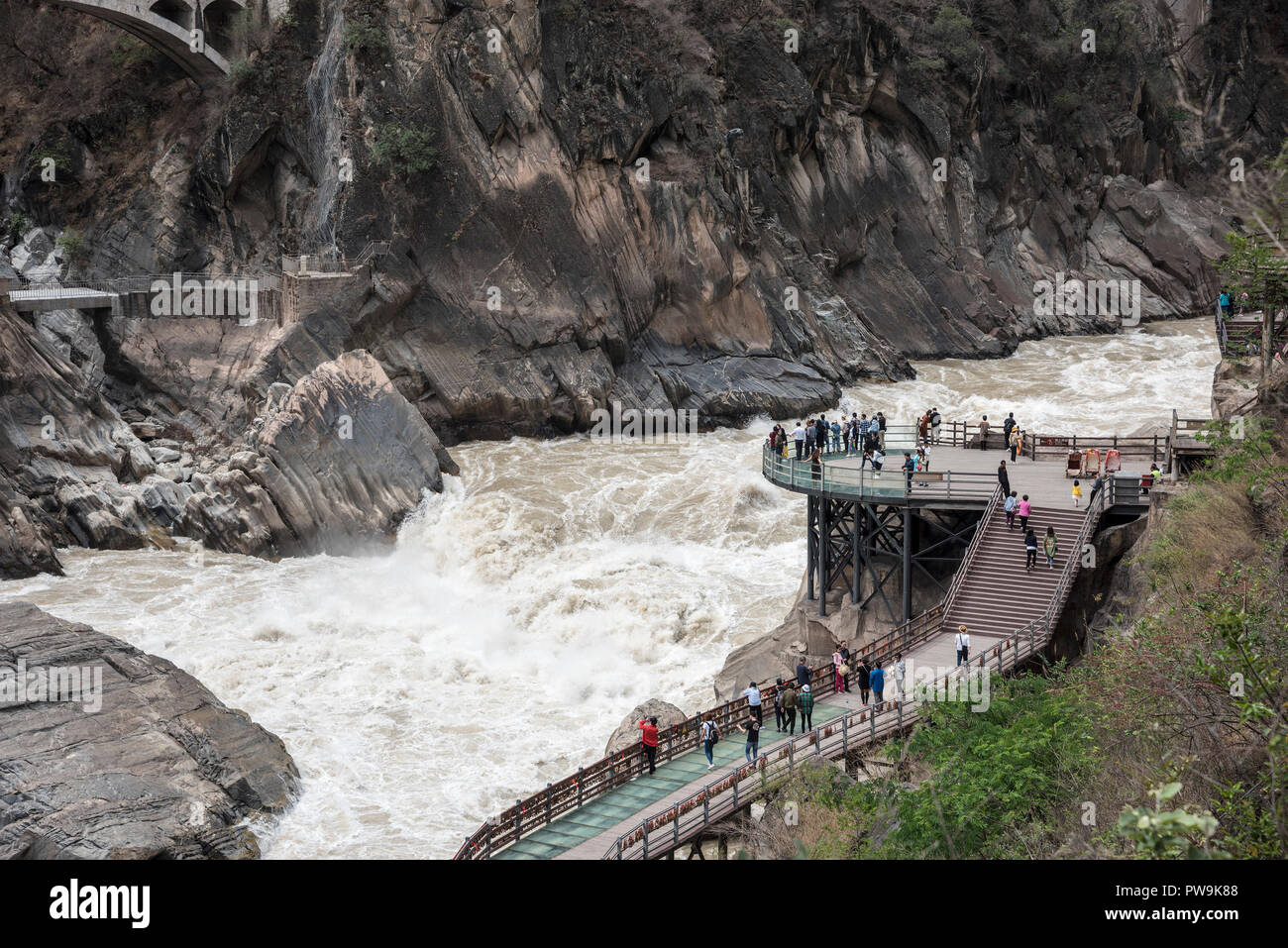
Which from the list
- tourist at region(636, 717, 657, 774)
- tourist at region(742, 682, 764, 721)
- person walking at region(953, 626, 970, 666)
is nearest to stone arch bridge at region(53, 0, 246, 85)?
tourist at region(742, 682, 764, 721)

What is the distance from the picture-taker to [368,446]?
4616 cm

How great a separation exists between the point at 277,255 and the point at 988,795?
46485 mm

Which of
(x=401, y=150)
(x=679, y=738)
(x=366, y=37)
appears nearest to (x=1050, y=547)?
(x=679, y=738)

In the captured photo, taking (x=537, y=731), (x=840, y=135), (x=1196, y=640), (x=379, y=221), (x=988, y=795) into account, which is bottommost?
(x=537, y=731)

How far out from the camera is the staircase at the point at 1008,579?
2616 cm

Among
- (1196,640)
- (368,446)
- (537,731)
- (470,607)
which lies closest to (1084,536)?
(1196,640)

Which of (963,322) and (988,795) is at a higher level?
(963,322)

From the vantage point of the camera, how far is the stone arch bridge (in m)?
59.4

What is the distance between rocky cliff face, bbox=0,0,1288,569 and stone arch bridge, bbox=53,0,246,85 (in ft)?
5.01

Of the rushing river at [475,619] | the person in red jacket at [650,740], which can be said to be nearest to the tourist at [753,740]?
the person in red jacket at [650,740]

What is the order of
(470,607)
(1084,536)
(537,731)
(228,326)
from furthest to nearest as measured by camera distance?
(228,326) < (470,607) < (537,731) < (1084,536)

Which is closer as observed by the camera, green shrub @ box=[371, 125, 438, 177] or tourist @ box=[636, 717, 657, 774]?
tourist @ box=[636, 717, 657, 774]

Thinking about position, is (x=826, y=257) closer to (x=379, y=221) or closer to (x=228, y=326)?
(x=379, y=221)

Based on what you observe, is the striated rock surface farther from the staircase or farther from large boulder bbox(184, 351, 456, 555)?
large boulder bbox(184, 351, 456, 555)
